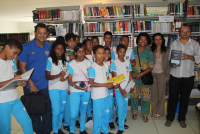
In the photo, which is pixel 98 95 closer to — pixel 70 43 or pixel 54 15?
pixel 70 43

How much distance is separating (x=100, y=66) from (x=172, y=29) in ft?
8.90

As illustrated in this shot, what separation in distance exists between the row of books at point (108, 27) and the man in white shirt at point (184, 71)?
149 centimetres

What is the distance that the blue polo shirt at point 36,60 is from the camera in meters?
2.18

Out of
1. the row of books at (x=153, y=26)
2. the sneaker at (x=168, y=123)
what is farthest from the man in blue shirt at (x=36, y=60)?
the row of books at (x=153, y=26)

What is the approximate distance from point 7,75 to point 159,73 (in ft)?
8.55

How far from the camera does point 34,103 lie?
2.05 m

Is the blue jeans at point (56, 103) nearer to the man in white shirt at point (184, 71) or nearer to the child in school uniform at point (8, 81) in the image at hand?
the child in school uniform at point (8, 81)

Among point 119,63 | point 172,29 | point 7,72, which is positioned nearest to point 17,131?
point 7,72

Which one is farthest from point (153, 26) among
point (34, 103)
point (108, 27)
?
point (34, 103)

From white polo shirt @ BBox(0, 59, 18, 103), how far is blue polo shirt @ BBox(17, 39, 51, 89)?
16.3 inches

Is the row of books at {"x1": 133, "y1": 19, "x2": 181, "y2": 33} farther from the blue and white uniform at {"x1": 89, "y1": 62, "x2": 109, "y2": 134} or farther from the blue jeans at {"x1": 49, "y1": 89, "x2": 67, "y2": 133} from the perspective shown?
the blue jeans at {"x1": 49, "y1": 89, "x2": 67, "y2": 133}

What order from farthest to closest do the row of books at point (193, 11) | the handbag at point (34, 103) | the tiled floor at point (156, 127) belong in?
the row of books at point (193, 11)
the tiled floor at point (156, 127)
the handbag at point (34, 103)

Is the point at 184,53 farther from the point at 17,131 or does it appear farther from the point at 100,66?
the point at 17,131

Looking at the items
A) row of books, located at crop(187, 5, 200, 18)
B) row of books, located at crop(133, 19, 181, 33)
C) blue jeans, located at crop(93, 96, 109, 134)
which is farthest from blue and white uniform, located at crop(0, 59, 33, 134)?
row of books, located at crop(187, 5, 200, 18)
